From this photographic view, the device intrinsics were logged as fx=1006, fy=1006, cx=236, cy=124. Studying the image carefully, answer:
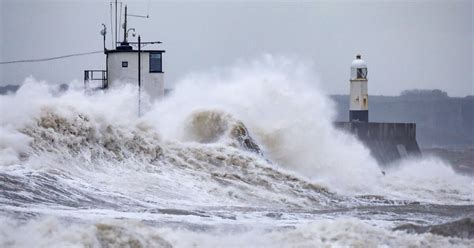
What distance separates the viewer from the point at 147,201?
13594 mm

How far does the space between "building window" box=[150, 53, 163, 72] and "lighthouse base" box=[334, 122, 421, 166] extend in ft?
14.2

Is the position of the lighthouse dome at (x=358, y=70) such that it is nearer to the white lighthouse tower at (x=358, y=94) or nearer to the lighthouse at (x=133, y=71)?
the white lighthouse tower at (x=358, y=94)

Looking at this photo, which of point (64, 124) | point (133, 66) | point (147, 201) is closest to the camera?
point (147, 201)

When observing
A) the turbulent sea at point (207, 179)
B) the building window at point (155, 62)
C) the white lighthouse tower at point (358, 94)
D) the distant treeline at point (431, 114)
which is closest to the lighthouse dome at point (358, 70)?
the white lighthouse tower at point (358, 94)

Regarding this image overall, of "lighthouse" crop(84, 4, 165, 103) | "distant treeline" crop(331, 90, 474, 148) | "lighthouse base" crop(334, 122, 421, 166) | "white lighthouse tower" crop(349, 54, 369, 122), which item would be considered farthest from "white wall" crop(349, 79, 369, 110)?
"distant treeline" crop(331, 90, 474, 148)

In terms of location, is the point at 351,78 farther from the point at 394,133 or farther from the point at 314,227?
the point at 314,227

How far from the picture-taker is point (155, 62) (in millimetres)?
22406

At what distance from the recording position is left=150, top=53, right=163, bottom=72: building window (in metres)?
22.3

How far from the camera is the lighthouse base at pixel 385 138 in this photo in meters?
24.1

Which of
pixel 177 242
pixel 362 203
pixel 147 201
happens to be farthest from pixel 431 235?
pixel 362 203

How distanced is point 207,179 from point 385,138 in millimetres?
10373

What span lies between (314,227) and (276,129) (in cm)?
879

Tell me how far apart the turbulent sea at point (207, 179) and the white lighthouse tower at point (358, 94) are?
1762 mm

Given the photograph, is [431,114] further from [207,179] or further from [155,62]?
[207,179]
